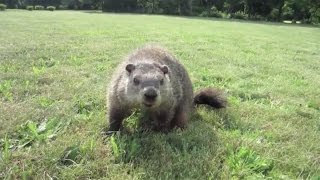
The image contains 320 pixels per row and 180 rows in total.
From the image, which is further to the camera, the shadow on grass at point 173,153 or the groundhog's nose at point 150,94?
the groundhog's nose at point 150,94

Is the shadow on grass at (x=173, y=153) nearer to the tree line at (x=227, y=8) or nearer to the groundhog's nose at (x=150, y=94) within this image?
the groundhog's nose at (x=150, y=94)

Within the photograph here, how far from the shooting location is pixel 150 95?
3.93 meters

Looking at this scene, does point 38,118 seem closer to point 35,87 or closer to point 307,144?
point 35,87

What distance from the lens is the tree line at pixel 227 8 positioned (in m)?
51.6

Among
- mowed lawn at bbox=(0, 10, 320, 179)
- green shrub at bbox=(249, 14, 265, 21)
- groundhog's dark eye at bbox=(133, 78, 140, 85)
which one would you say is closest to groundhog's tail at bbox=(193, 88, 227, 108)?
mowed lawn at bbox=(0, 10, 320, 179)

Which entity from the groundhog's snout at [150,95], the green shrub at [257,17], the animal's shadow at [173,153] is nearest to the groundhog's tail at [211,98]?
the animal's shadow at [173,153]

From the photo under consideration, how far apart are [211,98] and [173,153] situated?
1.86m

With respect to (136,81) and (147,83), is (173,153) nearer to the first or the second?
(147,83)

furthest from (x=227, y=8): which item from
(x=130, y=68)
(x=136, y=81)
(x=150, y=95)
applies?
(x=150, y=95)

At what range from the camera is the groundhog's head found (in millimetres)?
3980

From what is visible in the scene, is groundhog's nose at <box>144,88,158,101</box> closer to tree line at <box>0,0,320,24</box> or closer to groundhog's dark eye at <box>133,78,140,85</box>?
groundhog's dark eye at <box>133,78,140,85</box>

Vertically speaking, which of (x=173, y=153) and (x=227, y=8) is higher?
(x=227, y=8)

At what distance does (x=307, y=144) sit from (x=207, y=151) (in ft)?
4.01

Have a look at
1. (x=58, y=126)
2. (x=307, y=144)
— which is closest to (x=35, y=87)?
(x=58, y=126)
